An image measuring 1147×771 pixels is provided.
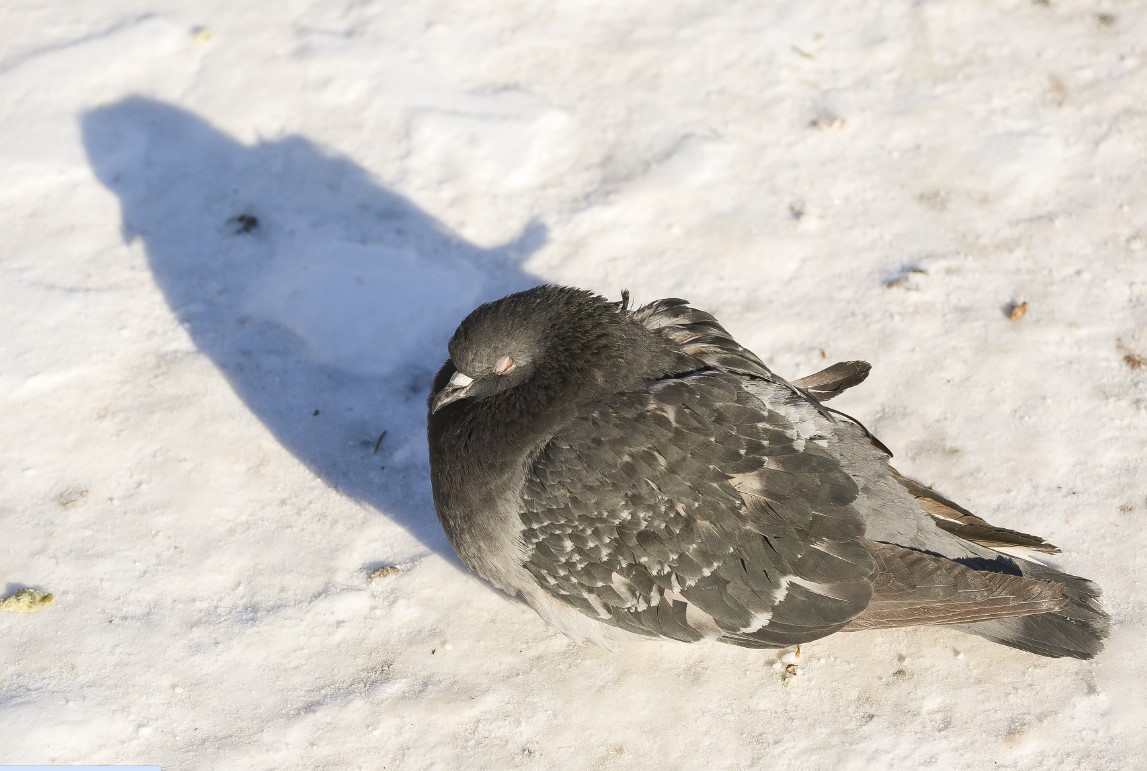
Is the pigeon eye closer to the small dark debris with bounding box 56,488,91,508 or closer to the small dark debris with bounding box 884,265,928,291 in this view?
the small dark debris with bounding box 56,488,91,508

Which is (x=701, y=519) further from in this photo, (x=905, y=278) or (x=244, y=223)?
(x=244, y=223)

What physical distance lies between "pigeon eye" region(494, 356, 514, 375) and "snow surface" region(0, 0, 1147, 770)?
896 millimetres

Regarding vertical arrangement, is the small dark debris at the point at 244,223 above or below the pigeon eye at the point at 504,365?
below

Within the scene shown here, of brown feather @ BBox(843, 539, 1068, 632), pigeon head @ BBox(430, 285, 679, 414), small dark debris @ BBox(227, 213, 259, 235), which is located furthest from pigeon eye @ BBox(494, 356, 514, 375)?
small dark debris @ BBox(227, 213, 259, 235)

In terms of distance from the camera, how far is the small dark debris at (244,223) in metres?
5.79

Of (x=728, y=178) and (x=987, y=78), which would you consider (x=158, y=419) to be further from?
(x=987, y=78)

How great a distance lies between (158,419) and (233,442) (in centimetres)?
36

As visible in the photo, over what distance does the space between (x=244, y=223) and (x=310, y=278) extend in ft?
1.74

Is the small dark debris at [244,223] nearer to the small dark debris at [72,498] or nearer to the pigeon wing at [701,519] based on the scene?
the small dark debris at [72,498]

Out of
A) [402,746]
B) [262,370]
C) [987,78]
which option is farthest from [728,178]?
[402,746]

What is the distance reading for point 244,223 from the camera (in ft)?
19.1

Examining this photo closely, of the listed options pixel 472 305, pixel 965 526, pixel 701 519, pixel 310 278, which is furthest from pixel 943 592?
pixel 310 278

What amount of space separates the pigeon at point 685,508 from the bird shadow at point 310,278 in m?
0.75

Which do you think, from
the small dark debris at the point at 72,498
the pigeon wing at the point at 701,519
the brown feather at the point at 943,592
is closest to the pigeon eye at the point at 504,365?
the pigeon wing at the point at 701,519
